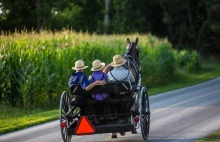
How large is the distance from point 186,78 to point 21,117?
2075cm

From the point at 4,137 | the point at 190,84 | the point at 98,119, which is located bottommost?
the point at 190,84

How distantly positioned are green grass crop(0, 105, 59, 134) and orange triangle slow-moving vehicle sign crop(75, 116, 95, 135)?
411 cm

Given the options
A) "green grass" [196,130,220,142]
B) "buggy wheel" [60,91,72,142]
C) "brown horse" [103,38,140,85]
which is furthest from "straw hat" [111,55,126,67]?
"green grass" [196,130,220,142]

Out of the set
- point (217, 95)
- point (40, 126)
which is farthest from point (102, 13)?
point (40, 126)

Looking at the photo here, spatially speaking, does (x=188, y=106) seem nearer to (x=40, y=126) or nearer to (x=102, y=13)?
(x=40, y=126)

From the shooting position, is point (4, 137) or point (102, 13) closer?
point (4, 137)

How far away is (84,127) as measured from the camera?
42.2 ft

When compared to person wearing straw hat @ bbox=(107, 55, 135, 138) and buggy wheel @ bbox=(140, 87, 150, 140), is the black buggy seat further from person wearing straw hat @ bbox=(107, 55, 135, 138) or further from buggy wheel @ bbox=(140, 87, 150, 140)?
person wearing straw hat @ bbox=(107, 55, 135, 138)

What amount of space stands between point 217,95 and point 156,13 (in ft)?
111

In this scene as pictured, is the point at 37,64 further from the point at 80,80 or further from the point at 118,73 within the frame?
the point at 80,80

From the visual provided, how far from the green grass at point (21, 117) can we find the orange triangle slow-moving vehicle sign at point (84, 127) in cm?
411

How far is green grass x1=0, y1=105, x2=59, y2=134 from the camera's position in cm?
1723

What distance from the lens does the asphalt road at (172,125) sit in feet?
47.9

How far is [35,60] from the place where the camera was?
22.0m
